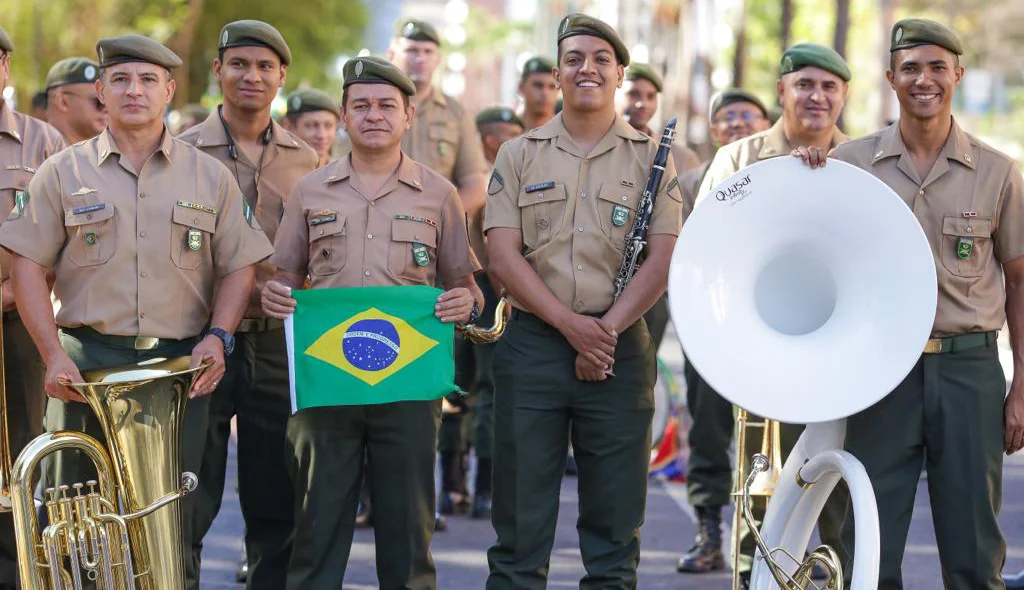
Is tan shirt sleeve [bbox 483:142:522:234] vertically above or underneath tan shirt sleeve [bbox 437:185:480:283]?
above

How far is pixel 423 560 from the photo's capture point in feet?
18.5

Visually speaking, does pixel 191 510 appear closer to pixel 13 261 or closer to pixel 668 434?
pixel 13 261

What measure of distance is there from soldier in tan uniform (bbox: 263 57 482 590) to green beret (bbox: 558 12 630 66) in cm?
65

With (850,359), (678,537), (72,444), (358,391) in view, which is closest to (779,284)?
(850,359)

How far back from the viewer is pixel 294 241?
5.76m

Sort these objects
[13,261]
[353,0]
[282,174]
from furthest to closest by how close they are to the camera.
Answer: [353,0] < [282,174] < [13,261]

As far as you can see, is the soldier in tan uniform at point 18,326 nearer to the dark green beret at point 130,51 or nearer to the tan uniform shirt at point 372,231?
the dark green beret at point 130,51

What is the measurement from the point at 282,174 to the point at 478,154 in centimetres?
194

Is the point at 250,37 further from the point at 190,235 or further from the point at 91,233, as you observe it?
→ the point at 91,233

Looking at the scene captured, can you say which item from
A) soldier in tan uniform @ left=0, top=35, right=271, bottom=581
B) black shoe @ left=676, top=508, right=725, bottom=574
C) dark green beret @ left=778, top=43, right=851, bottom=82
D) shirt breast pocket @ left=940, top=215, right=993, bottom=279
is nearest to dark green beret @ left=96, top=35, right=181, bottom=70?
soldier in tan uniform @ left=0, top=35, right=271, bottom=581

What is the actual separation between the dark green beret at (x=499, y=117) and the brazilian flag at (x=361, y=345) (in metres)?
4.00

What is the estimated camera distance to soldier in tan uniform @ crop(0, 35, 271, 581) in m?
5.41

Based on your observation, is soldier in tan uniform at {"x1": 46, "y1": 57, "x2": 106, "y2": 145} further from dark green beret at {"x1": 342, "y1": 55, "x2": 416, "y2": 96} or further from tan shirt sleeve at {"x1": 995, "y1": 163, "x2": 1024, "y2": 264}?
tan shirt sleeve at {"x1": 995, "y1": 163, "x2": 1024, "y2": 264}

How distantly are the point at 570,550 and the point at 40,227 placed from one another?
3369 millimetres
